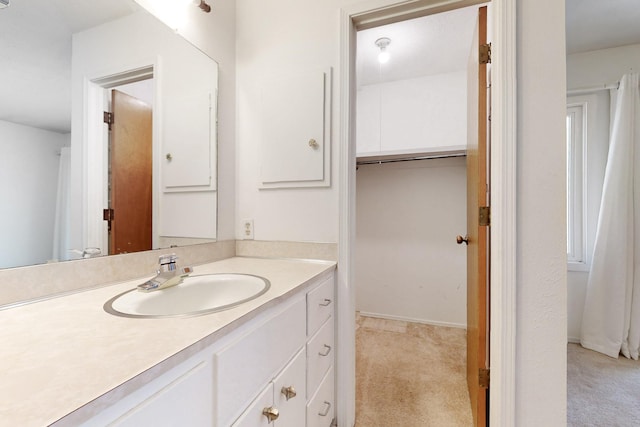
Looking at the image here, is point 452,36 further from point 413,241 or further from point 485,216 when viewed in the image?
point 413,241

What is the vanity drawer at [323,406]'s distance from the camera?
107 cm

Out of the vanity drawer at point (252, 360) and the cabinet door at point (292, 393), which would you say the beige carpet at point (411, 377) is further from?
the vanity drawer at point (252, 360)

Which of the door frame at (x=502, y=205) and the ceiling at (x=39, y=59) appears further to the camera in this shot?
the door frame at (x=502, y=205)

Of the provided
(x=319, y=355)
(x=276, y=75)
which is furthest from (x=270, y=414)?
(x=276, y=75)

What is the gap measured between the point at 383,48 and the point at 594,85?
172 cm

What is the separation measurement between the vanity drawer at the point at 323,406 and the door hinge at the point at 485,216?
98 centimetres

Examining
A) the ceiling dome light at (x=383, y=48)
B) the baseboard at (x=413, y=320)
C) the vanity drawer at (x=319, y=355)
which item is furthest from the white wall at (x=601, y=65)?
the vanity drawer at (x=319, y=355)

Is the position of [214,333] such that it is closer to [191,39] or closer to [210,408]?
[210,408]

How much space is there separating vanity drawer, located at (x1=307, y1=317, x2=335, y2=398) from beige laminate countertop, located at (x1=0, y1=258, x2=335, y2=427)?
0.41 metres

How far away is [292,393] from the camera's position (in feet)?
2.83

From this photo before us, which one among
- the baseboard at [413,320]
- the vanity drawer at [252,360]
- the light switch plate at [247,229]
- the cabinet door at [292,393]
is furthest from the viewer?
the baseboard at [413,320]

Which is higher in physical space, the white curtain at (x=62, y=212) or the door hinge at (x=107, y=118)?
the door hinge at (x=107, y=118)

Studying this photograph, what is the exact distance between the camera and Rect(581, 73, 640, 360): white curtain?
201 centimetres

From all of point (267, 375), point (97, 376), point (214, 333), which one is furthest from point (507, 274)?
point (97, 376)
